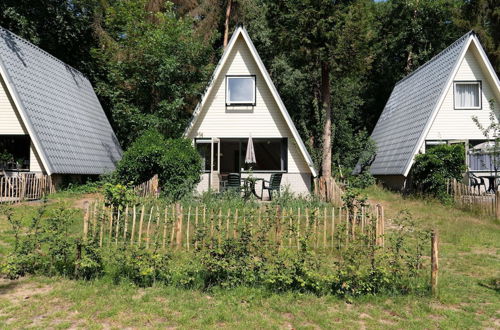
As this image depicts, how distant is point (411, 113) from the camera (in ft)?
68.3

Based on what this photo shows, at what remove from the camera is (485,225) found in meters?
11.9

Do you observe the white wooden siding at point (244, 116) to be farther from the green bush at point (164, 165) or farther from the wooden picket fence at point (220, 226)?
the wooden picket fence at point (220, 226)

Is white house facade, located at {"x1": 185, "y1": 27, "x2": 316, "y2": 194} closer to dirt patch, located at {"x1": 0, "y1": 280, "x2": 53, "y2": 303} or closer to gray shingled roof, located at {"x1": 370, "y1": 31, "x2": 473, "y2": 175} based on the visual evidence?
gray shingled roof, located at {"x1": 370, "y1": 31, "x2": 473, "y2": 175}

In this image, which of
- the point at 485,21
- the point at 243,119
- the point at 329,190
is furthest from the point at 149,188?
the point at 485,21

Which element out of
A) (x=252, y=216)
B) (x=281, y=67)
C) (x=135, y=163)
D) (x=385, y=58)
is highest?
(x=385, y=58)

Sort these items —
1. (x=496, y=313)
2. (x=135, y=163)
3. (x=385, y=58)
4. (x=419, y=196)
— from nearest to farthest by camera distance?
(x=496, y=313), (x=135, y=163), (x=419, y=196), (x=385, y=58)

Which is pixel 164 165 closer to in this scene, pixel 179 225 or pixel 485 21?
pixel 179 225

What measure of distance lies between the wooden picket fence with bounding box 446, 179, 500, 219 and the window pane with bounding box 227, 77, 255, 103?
934 cm

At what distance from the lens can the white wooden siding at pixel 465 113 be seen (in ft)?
61.5

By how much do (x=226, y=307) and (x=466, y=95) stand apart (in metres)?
18.2

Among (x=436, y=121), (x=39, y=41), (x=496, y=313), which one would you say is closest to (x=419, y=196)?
(x=436, y=121)

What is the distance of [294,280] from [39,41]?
26974mm

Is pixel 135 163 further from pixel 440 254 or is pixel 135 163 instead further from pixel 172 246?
pixel 440 254

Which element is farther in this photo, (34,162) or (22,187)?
(34,162)
